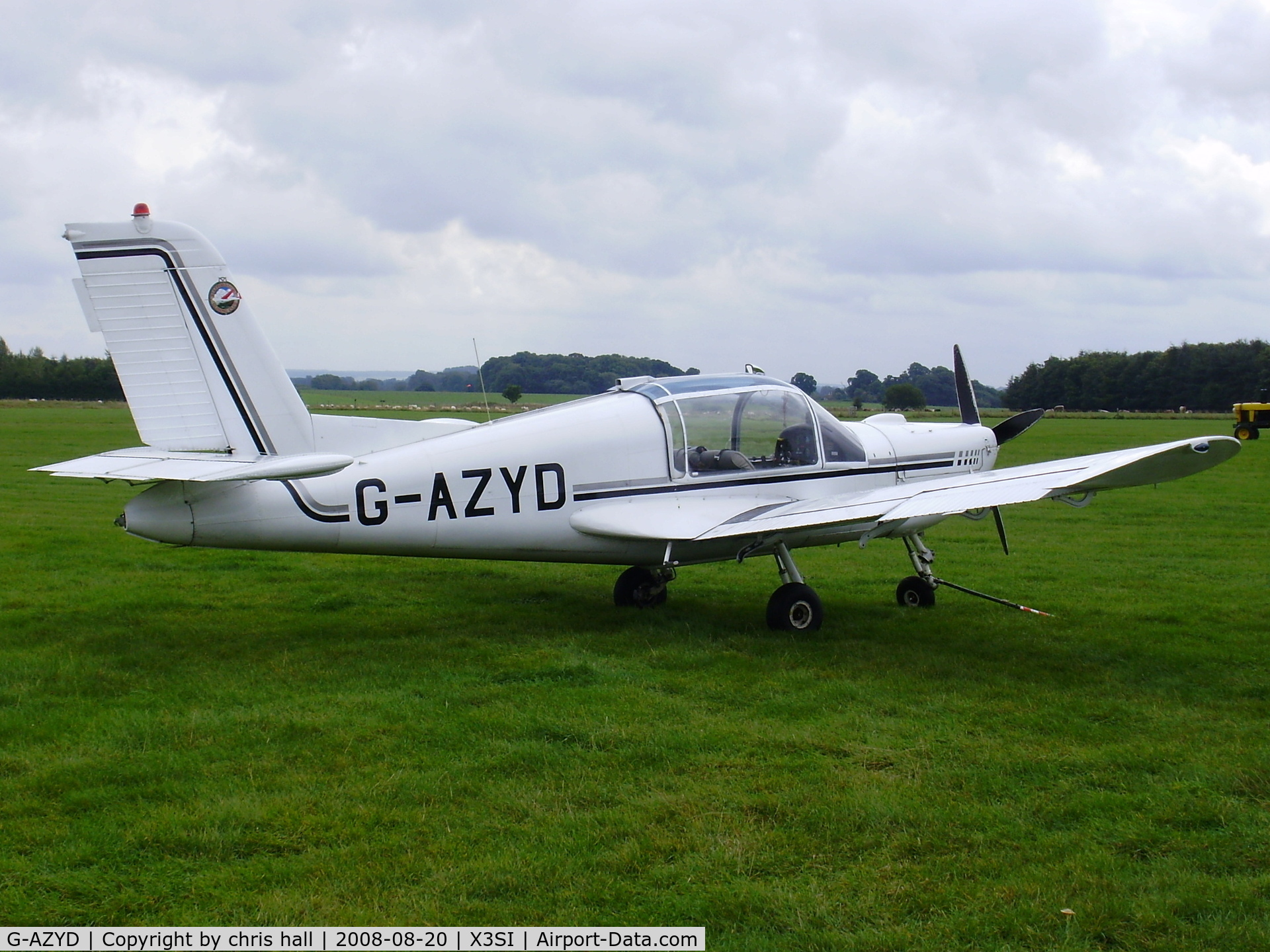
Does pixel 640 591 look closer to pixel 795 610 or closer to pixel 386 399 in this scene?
pixel 795 610

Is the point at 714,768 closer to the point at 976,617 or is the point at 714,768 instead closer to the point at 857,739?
the point at 857,739

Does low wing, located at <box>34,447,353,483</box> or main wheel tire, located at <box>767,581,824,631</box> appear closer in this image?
low wing, located at <box>34,447,353,483</box>

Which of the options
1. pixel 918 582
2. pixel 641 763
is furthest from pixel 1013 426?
pixel 641 763

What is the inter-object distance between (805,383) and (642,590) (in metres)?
3.04

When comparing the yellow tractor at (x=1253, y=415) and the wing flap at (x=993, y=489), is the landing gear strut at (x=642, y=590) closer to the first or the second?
the wing flap at (x=993, y=489)

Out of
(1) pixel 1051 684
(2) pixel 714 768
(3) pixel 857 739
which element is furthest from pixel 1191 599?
(2) pixel 714 768

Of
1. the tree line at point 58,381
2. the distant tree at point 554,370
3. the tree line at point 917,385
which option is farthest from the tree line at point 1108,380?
the distant tree at point 554,370

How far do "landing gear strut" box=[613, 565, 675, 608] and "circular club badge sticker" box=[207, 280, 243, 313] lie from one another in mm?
3945

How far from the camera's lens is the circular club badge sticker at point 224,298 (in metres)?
7.50

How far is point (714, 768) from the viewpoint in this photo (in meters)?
5.02

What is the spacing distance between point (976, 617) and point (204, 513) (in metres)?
6.20

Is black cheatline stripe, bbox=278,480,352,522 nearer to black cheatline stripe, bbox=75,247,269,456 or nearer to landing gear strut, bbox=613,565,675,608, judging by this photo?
black cheatline stripe, bbox=75,247,269,456

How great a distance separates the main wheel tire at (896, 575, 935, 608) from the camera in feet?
30.7

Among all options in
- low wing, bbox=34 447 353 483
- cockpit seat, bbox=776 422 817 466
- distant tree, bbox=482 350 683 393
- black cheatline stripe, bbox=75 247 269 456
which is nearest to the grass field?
low wing, bbox=34 447 353 483
